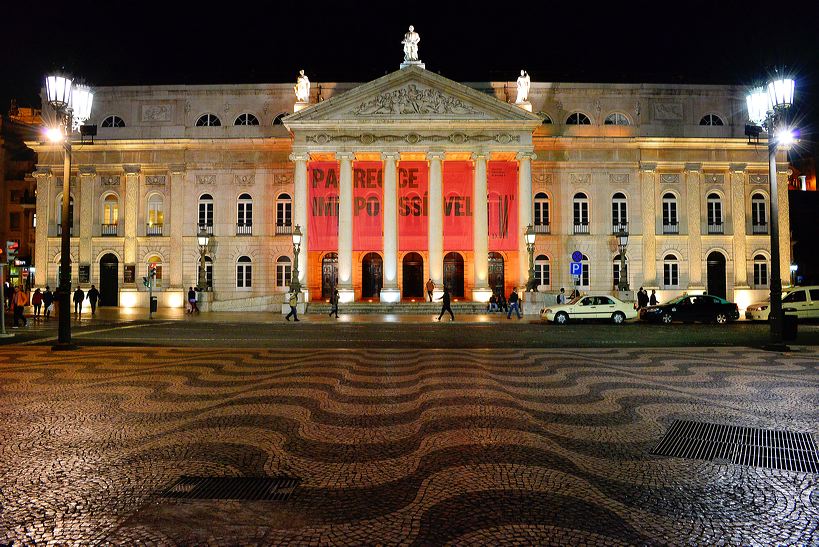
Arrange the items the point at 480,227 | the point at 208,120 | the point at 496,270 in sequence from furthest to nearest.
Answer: the point at 208,120 → the point at 496,270 → the point at 480,227

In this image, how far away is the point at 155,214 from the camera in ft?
126

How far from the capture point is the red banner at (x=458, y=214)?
34.7m

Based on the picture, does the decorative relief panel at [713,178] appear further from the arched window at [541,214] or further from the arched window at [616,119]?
the arched window at [541,214]

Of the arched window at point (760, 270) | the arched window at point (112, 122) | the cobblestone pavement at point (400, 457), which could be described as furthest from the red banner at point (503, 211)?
the arched window at point (112, 122)

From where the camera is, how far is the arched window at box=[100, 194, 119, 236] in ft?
126

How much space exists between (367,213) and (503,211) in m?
8.99

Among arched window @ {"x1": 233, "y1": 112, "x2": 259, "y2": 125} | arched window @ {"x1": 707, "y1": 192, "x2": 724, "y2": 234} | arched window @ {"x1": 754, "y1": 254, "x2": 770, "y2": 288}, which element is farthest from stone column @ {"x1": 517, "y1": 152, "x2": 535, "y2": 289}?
arched window @ {"x1": 233, "y1": 112, "x2": 259, "y2": 125}

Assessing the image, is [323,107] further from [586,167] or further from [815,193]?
[815,193]

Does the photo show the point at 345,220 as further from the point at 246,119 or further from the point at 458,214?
the point at 246,119

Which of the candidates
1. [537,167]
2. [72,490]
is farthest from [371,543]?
[537,167]

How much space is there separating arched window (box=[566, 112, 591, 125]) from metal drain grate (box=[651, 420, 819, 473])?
36994mm

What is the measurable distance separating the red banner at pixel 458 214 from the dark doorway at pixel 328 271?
8864 millimetres

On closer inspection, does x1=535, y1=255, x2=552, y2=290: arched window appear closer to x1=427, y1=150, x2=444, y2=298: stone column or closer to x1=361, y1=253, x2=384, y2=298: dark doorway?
x1=427, y1=150, x2=444, y2=298: stone column

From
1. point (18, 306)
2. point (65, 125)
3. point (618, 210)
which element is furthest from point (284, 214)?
point (65, 125)
